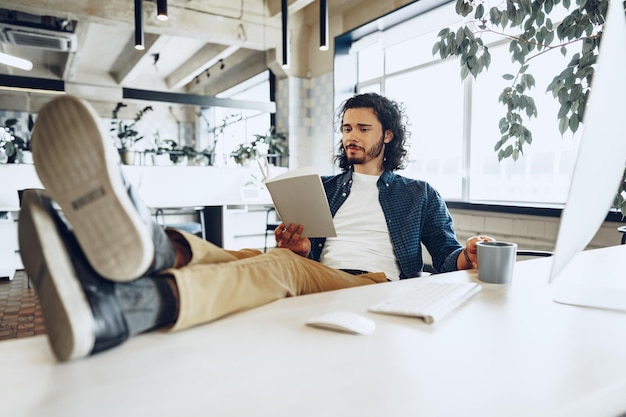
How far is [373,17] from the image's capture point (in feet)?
17.7

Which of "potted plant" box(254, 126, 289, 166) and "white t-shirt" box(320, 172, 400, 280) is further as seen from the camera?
"potted plant" box(254, 126, 289, 166)

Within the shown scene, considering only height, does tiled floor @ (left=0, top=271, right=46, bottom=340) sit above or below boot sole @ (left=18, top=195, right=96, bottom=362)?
Result: below

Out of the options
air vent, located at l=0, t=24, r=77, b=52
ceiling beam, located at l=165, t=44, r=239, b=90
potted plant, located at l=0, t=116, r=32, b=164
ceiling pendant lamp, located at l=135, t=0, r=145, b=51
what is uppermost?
ceiling beam, located at l=165, t=44, r=239, b=90

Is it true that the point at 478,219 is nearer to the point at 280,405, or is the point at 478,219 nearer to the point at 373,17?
the point at 373,17

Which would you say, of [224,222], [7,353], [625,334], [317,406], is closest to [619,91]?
[625,334]

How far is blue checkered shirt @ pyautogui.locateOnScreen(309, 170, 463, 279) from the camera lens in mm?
1704

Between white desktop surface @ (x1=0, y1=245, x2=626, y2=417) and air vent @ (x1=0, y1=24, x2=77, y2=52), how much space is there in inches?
249

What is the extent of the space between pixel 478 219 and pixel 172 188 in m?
3.56

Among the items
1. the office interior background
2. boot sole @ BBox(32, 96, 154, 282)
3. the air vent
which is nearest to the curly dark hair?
the office interior background

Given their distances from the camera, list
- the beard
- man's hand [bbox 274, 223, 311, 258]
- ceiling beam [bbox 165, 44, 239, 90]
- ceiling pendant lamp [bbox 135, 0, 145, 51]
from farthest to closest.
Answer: ceiling beam [bbox 165, 44, 239, 90] → ceiling pendant lamp [bbox 135, 0, 145, 51] → the beard → man's hand [bbox 274, 223, 311, 258]

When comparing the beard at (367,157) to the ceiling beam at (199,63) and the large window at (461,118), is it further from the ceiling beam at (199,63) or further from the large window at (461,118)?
the ceiling beam at (199,63)

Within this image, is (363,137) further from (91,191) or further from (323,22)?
(91,191)

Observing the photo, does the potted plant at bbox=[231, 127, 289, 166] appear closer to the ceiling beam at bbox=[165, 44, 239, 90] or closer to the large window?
the large window

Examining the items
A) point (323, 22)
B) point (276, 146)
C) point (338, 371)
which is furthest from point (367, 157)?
point (276, 146)
